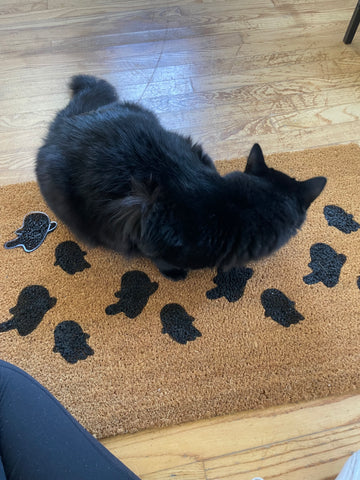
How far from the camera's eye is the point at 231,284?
1.02 meters

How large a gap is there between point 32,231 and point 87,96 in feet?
1.68

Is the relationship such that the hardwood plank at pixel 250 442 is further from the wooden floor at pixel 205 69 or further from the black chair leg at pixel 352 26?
the black chair leg at pixel 352 26

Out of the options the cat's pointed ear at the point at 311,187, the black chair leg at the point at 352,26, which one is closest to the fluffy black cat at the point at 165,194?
the cat's pointed ear at the point at 311,187

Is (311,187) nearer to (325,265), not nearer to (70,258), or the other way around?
(325,265)

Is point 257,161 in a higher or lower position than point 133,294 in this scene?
higher

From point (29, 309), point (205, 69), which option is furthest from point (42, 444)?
point (205, 69)

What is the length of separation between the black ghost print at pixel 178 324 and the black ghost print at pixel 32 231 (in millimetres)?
503

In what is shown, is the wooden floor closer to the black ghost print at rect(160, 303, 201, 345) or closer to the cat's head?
the black ghost print at rect(160, 303, 201, 345)

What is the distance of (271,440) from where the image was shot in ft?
2.71

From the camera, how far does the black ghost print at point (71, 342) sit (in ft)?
3.01

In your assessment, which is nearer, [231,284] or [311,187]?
[311,187]

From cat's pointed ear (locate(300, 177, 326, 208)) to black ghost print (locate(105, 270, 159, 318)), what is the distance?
1.72 feet

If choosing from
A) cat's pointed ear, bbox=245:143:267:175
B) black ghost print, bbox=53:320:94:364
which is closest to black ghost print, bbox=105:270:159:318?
black ghost print, bbox=53:320:94:364

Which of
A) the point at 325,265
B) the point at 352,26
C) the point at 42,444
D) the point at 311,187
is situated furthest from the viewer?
the point at 352,26
